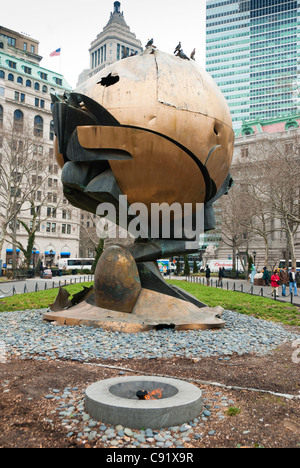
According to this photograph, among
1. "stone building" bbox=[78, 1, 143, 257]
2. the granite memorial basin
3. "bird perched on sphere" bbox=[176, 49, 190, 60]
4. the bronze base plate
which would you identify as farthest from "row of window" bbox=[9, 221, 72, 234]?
"stone building" bbox=[78, 1, 143, 257]

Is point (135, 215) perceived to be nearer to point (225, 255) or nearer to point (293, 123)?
point (225, 255)

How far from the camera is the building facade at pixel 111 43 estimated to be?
158m

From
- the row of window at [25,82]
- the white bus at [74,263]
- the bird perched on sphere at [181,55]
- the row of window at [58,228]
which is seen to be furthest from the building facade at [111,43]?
the bird perched on sphere at [181,55]

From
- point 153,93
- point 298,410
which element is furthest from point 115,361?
point 153,93

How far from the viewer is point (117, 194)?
9242 millimetres

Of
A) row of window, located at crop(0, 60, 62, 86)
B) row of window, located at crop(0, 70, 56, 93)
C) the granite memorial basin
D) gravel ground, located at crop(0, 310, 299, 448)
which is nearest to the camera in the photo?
gravel ground, located at crop(0, 310, 299, 448)

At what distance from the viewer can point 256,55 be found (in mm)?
106625

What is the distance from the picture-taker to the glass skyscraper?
102m

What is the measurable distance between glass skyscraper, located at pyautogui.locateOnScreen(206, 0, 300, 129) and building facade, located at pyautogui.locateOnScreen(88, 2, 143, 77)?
5514 cm

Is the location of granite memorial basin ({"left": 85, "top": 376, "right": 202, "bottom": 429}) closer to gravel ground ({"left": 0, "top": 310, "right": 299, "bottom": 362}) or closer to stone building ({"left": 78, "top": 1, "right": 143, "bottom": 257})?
gravel ground ({"left": 0, "top": 310, "right": 299, "bottom": 362})

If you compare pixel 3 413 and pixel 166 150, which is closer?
pixel 3 413

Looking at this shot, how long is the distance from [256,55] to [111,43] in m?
75.7

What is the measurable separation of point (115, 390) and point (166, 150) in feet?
18.9

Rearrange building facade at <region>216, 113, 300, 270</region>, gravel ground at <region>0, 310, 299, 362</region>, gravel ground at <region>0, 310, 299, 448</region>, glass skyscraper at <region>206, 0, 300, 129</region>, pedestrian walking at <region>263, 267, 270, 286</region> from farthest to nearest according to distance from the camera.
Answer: glass skyscraper at <region>206, 0, 300, 129</region> < building facade at <region>216, 113, 300, 270</region> < pedestrian walking at <region>263, 267, 270, 286</region> < gravel ground at <region>0, 310, 299, 362</region> < gravel ground at <region>0, 310, 299, 448</region>
